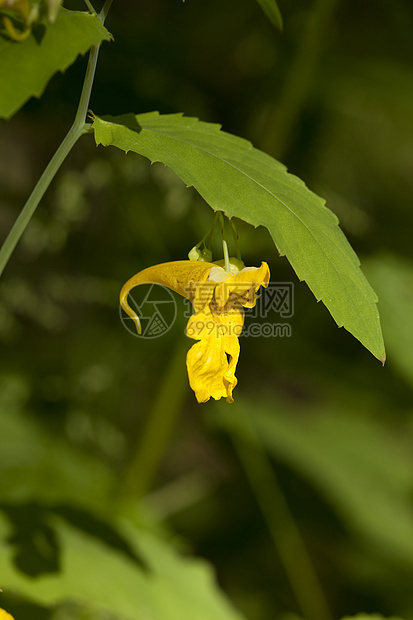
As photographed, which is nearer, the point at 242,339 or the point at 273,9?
the point at 273,9

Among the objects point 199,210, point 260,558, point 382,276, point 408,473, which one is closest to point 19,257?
point 199,210

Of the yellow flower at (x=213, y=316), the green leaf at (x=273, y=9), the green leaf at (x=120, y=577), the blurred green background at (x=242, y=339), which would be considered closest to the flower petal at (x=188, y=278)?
the yellow flower at (x=213, y=316)

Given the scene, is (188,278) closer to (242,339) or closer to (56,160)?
(56,160)

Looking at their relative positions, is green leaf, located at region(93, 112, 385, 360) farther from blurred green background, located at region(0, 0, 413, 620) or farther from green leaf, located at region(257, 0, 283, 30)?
blurred green background, located at region(0, 0, 413, 620)

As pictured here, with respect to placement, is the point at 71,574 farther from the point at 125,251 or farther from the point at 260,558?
the point at 260,558

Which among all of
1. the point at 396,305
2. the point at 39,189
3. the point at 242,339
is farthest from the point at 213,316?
the point at 242,339

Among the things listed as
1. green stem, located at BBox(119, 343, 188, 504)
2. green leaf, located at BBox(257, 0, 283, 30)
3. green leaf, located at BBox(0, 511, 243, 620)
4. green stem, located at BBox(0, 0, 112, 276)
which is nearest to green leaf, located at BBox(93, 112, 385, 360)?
green stem, located at BBox(0, 0, 112, 276)
